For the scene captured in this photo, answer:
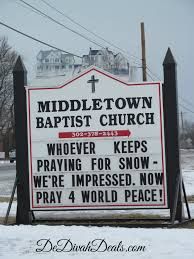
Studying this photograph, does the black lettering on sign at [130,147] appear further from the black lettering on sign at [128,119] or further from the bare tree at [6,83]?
the bare tree at [6,83]

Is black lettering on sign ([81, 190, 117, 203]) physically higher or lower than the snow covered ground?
higher

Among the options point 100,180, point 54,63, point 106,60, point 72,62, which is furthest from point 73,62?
point 100,180

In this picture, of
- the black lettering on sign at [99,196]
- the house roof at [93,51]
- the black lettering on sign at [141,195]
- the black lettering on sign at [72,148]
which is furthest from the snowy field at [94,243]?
the house roof at [93,51]

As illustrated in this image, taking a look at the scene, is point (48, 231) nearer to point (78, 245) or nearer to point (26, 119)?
point (78, 245)

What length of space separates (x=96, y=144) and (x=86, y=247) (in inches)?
124

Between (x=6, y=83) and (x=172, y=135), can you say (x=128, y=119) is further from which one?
(x=6, y=83)

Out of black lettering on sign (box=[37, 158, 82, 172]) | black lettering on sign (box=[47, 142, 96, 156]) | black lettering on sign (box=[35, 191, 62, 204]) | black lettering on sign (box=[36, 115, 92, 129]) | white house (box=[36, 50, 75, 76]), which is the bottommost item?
black lettering on sign (box=[35, 191, 62, 204])

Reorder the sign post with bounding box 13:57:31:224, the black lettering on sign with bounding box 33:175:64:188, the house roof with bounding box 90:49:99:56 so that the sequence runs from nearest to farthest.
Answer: the black lettering on sign with bounding box 33:175:64:188 < the sign post with bounding box 13:57:31:224 < the house roof with bounding box 90:49:99:56

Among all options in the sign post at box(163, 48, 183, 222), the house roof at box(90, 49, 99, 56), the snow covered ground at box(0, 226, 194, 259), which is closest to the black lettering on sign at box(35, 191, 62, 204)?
the snow covered ground at box(0, 226, 194, 259)

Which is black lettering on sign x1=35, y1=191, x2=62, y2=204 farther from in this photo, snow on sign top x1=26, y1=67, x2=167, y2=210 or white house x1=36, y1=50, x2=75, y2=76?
white house x1=36, y1=50, x2=75, y2=76

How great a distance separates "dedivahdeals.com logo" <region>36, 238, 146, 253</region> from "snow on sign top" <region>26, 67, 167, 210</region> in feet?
8.23

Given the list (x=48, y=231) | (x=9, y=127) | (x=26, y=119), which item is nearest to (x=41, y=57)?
(x=26, y=119)

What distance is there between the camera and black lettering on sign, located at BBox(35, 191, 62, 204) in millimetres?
10742

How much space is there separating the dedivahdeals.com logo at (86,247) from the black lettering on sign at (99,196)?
2430 millimetres
